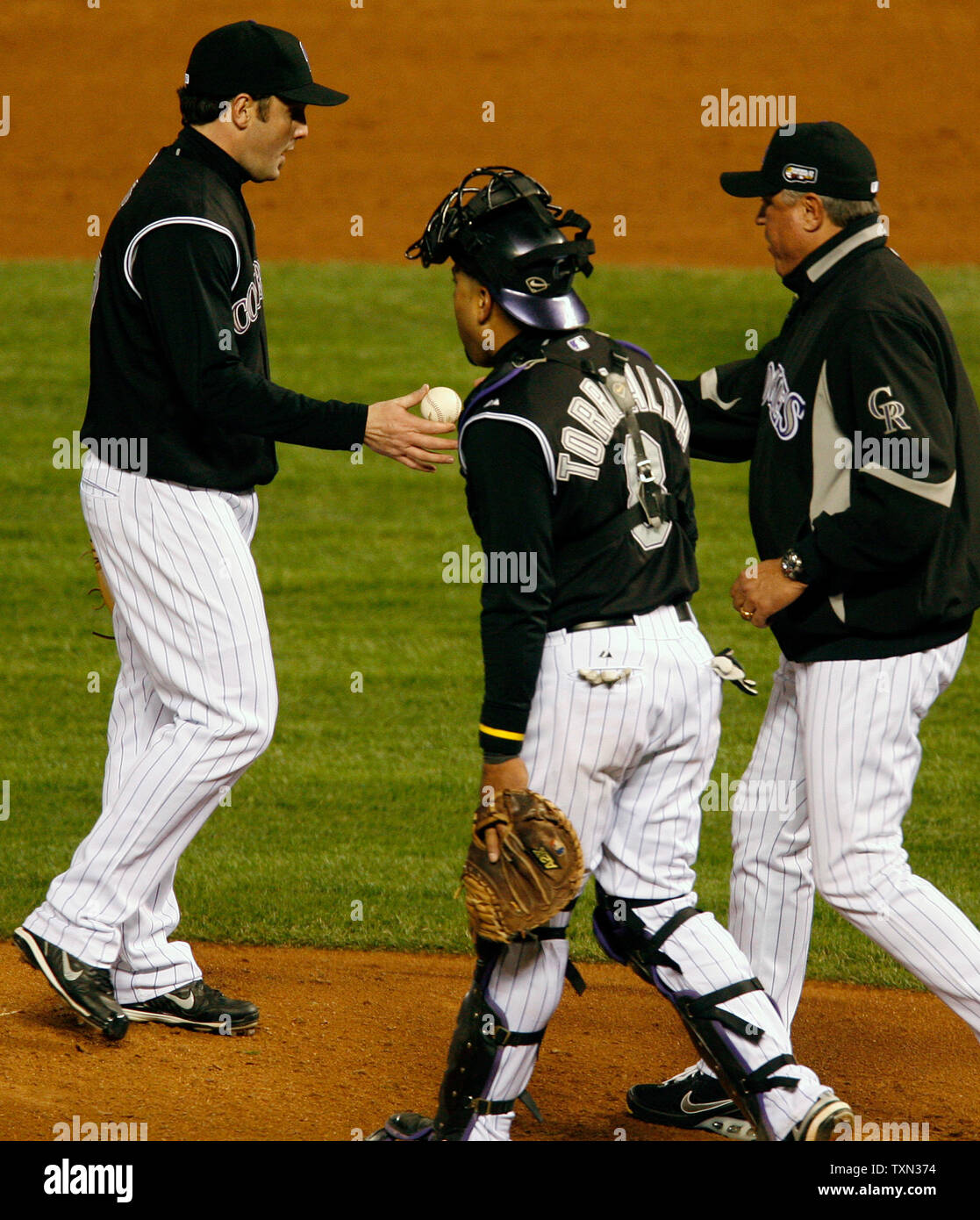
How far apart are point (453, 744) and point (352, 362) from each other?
21.7ft

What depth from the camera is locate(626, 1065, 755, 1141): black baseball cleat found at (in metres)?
3.55

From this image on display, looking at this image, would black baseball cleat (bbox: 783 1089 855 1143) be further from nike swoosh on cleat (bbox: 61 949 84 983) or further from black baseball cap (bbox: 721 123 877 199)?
black baseball cap (bbox: 721 123 877 199)

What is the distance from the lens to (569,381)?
10.0 ft

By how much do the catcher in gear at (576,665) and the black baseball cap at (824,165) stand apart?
2.02ft

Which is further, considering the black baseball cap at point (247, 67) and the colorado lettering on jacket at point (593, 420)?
the black baseball cap at point (247, 67)

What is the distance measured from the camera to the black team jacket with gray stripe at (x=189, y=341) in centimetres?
372

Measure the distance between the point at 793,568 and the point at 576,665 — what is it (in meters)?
0.61

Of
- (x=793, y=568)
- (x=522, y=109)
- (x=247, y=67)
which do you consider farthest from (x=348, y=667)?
(x=522, y=109)

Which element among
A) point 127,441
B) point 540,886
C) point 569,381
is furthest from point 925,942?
point 127,441

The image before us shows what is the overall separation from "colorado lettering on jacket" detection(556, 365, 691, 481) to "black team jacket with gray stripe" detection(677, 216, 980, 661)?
1.43 ft
